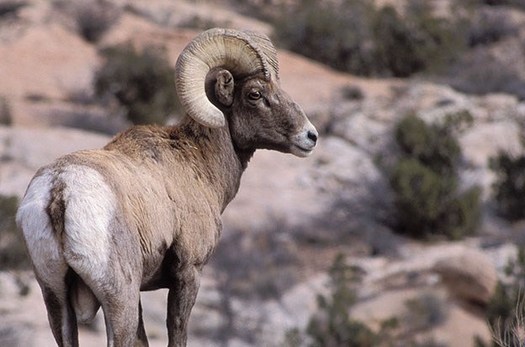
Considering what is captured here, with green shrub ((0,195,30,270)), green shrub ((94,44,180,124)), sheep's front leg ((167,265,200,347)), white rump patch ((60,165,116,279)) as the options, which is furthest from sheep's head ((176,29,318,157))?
green shrub ((94,44,180,124))

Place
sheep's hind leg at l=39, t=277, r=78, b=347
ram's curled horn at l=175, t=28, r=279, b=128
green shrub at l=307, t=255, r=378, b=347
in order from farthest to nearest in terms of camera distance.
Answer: green shrub at l=307, t=255, r=378, b=347 → ram's curled horn at l=175, t=28, r=279, b=128 → sheep's hind leg at l=39, t=277, r=78, b=347

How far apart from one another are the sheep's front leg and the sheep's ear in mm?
1280

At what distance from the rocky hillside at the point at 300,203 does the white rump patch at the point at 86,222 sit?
11006mm

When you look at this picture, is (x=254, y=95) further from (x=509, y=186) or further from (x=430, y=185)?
(x=509, y=186)

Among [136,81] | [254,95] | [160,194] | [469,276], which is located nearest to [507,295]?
[469,276]

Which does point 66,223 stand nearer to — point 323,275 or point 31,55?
point 323,275

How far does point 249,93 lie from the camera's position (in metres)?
8.88

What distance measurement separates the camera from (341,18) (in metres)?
41.2

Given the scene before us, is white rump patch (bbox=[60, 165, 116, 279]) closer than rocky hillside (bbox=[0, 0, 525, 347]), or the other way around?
white rump patch (bbox=[60, 165, 116, 279])

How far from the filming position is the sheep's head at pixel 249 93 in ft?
28.5

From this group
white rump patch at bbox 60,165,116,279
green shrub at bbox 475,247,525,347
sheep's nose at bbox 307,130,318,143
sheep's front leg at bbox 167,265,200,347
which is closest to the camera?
white rump patch at bbox 60,165,116,279

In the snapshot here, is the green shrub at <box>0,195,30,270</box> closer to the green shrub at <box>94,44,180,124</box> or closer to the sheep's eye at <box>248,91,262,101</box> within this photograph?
the green shrub at <box>94,44,180,124</box>

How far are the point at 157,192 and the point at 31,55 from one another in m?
24.4

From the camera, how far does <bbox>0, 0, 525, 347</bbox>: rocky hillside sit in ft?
68.1
